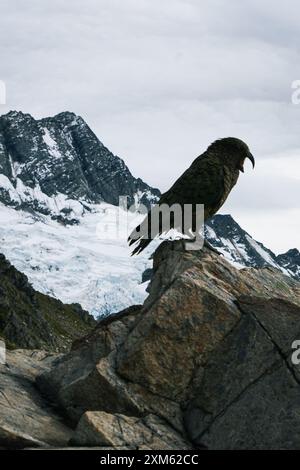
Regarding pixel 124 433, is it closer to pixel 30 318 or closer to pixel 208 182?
pixel 208 182

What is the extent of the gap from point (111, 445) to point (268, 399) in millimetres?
3013

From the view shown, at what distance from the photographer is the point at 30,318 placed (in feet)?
301

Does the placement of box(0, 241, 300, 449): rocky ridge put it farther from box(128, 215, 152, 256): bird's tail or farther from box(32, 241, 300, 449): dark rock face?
box(128, 215, 152, 256): bird's tail

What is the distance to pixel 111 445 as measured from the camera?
1312 cm

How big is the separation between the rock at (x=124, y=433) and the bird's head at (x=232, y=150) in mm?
6344

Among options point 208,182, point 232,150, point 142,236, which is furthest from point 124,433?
point 232,150

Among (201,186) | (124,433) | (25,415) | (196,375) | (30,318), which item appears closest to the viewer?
(124,433)

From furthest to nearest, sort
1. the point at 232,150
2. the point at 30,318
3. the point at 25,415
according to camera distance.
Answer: the point at 30,318
the point at 232,150
the point at 25,415

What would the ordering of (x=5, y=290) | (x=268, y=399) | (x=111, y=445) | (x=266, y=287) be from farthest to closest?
(x=5, y=290), (x=266, y=287), (x=268, y=399), (x=111, y=445)

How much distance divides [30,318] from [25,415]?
7813cm

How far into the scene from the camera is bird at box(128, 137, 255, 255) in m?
17.3

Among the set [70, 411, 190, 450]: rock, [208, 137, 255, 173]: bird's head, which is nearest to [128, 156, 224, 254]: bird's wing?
[208, 137, 255, 173]: bird's head
